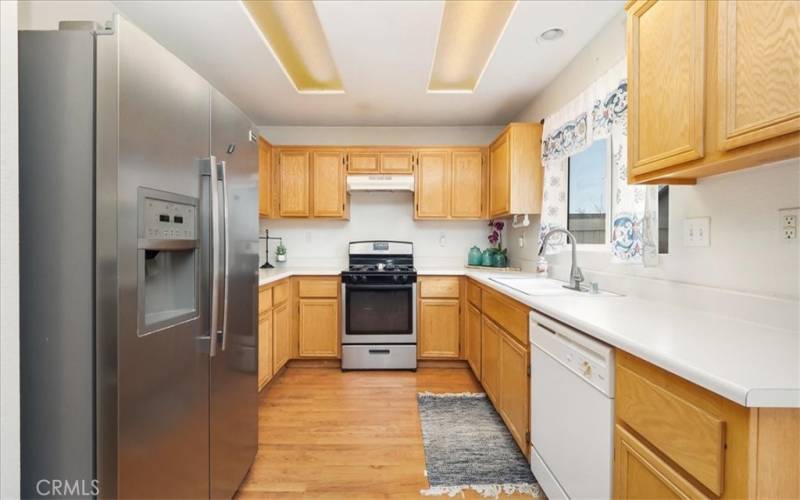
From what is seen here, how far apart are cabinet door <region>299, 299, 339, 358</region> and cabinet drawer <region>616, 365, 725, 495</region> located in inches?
103

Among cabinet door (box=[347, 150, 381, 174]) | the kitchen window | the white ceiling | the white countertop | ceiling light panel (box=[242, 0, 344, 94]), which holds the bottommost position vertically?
the white countertop

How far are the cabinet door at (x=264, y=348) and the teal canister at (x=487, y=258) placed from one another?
2.15m

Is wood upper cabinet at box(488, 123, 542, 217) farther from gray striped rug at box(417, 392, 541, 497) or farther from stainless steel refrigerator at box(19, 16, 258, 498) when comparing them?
stainless steel refrigerator at box(19, 16, 258, 498)

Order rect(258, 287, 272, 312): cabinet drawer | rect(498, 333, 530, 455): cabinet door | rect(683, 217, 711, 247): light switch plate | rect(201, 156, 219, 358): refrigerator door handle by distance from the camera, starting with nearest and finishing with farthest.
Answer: rect(201, 156, 219, 358): refrigerator door handle < rect(683, 217, 711, 247): light switch plate < rect(498, 333, 530, 455): cabinet door < rect(258, 287, 272, 312): cabinet drawer

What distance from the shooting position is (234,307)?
1.48 m

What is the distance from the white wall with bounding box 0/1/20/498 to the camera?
77 cm

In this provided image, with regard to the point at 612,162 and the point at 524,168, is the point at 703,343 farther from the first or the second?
the point at 524,168

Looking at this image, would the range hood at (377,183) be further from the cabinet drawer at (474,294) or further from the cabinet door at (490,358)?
the cabinet door at (490,358)

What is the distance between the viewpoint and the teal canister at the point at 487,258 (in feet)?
11.9

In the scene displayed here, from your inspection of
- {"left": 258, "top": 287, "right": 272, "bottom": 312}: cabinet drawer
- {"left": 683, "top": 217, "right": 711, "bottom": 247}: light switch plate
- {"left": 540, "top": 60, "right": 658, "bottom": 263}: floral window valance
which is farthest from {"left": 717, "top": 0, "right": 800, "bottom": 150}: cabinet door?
{"left": 258, "top": 287, "right": 272, "bottom": 312}: cabinet drawer

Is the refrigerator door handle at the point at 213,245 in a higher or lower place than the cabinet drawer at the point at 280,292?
higher

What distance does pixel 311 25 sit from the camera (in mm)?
2287

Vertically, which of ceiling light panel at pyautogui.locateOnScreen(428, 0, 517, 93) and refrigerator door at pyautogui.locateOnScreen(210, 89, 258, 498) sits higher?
ceiling light panel at pyautogui.locateOnScreen(428, 0, 517, 93)

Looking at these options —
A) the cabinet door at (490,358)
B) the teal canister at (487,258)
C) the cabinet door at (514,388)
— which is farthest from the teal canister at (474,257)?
the cabinet door at (514,388)
